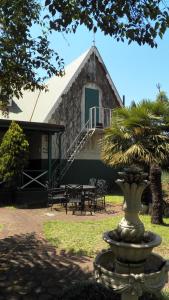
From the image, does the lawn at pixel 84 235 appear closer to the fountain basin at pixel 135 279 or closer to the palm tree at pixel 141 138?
the palm tree at pixel 141 138

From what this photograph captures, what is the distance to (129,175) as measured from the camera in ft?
14.9

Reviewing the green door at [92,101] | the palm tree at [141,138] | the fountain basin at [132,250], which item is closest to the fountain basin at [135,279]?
the fountain basin at [132,250]

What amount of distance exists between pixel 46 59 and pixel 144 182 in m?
4.62

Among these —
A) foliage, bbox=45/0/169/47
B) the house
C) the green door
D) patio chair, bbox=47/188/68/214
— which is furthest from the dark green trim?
foliage, bbox=45/0/169/47

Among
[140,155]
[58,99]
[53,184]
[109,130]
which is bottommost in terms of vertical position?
[53,184]

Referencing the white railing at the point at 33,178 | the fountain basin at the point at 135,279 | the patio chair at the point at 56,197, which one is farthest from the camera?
the white railing at the point at 33,178

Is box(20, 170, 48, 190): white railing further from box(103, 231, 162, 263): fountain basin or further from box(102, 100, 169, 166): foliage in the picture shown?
box(103, 231, 162, 263): fountain basin

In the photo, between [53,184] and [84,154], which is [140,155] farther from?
[84,154]

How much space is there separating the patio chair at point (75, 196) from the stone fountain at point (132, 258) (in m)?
9.21

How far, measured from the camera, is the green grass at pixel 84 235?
8.68 meters

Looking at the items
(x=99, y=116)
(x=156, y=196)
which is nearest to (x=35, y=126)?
(x=99, y=116)

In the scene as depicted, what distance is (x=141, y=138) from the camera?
44.8 feet

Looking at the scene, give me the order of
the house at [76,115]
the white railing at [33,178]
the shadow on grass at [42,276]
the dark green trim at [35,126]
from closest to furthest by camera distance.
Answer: the shadow on grass at [42,276] → the dark green trim at [35,126] → the white railing at [33,178] → the house at [76,115]

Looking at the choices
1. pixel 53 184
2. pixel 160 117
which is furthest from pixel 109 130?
pixel 53 184
